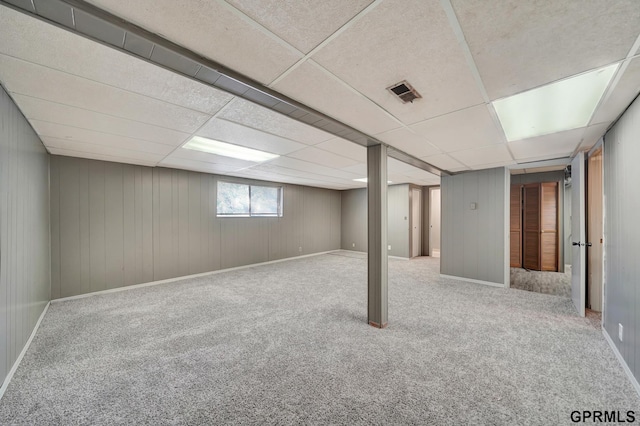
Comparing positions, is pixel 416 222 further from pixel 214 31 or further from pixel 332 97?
pixel 214 31

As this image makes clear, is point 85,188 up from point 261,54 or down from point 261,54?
down

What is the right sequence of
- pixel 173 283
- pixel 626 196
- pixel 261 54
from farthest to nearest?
pixel 173 283 < pixel 626 196 < pixel 261 54

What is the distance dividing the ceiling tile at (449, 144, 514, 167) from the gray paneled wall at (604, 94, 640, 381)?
105 cm

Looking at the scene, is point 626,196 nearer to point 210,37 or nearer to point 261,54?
point 261,54

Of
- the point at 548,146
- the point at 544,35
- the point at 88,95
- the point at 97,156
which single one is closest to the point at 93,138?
the point at 97,156

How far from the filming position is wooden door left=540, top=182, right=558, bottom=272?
595 centimetres

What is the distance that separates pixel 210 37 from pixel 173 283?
4.82 meters

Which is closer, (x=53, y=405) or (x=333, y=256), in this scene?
(x=53, y=405)

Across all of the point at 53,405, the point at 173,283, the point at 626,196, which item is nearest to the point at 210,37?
the point at 53,405

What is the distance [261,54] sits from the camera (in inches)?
59.6

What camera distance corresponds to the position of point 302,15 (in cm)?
122

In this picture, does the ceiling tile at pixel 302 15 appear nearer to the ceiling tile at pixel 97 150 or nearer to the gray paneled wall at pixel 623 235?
the gray paneled wall at pixel 623 235

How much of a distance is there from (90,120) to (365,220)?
23.6 feet

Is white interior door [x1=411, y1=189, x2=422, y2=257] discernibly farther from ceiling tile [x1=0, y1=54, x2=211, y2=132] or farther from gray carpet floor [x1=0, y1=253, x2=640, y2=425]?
ceiling tile [x1=0, y1=54, x2=211, y2=132]
